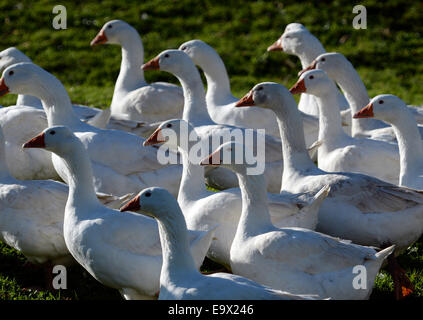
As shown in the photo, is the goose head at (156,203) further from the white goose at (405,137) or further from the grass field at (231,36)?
the grass field at (231,36)

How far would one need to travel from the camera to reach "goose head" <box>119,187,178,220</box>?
4516 mm

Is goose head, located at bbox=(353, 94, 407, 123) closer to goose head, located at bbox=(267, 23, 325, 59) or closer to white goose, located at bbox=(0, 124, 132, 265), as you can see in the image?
goose head, located at bbox=(267, 23, 325, 59)

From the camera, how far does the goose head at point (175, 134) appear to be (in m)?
6.16

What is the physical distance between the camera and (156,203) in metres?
4.53

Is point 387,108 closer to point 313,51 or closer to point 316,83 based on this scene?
point 316,83

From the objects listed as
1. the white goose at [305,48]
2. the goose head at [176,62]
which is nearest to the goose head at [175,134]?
the goose head at [176,62]

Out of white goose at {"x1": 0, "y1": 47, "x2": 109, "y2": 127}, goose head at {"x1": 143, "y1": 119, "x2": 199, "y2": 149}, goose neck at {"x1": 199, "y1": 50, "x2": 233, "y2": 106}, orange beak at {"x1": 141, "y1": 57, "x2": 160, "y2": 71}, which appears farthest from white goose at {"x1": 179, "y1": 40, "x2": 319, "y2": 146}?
goose head at {"x1": 143, "y1": 119, "x2": 199, "y2": 149}

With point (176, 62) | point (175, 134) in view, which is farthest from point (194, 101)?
point (175, 134)

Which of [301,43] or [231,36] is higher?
[301,43]

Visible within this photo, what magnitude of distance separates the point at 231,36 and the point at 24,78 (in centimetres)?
797

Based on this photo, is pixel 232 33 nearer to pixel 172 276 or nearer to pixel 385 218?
pixel 385 218

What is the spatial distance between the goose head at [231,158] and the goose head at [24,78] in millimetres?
2706

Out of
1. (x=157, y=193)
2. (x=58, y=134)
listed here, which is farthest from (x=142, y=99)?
(x=157, y=193)

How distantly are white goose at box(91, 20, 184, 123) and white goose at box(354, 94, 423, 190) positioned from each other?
3.09m
